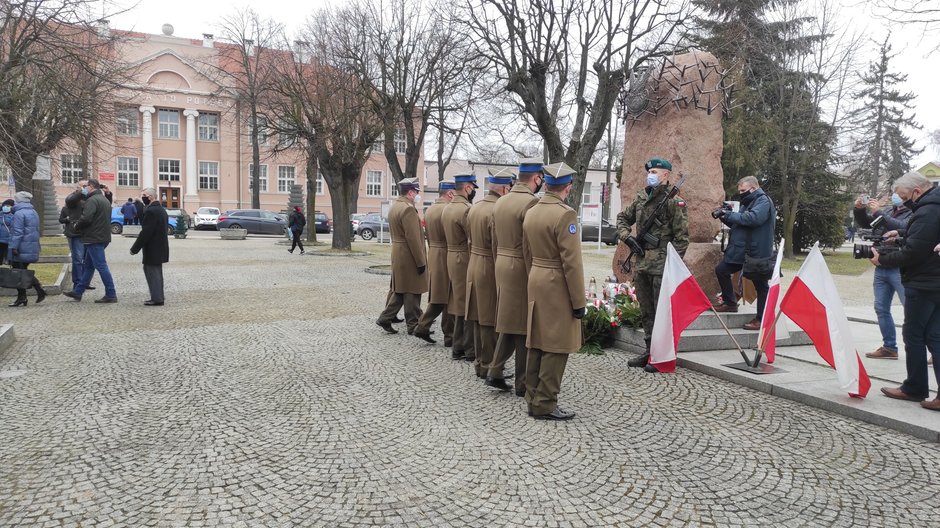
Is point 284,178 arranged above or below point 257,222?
above

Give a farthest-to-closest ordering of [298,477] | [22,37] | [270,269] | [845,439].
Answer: [270,269], [22,37], [845,439], [298,477]

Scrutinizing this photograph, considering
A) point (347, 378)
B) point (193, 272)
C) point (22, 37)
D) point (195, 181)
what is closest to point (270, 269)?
point (193, 272)

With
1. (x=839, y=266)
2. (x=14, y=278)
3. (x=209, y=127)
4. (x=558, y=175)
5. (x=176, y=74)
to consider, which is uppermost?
(x=176, y=74)

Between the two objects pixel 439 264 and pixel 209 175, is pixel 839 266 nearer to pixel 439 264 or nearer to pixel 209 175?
pixel 439 264

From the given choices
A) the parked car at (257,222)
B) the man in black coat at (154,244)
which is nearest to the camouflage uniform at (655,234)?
the man in black coat at (154,244)

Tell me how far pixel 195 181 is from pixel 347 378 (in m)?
51.1

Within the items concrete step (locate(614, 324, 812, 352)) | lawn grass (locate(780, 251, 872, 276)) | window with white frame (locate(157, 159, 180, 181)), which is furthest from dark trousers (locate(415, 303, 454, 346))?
window with white frame (locate(157, 159, 180, 181))

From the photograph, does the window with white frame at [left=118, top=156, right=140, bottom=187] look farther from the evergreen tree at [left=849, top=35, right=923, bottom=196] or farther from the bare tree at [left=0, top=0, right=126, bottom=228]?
the evergreen tree at [left=849, top=35, right=923, bottom=196]

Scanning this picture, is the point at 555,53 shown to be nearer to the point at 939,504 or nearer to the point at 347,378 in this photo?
the point at 347,378

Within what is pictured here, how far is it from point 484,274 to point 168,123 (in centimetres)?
5273

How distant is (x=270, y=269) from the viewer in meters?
17.0

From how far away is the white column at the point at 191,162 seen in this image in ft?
168

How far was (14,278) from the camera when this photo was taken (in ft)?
31.8

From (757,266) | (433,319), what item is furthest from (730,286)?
(433,319)
